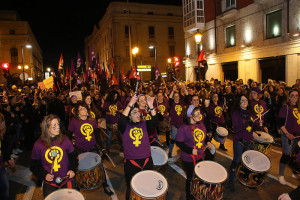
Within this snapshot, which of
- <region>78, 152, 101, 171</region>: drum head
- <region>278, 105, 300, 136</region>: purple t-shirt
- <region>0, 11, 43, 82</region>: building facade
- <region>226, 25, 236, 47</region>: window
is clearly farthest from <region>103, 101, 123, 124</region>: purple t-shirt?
<region>0, 11, 43, 82</region>: building facade

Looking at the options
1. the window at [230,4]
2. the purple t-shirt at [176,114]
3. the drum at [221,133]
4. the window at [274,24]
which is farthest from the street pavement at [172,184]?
A: the window at [230,4]

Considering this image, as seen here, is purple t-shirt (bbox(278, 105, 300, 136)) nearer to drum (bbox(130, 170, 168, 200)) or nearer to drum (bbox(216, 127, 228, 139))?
drum (bbox(216, 127, 228, 139))

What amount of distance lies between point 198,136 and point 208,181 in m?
0.92

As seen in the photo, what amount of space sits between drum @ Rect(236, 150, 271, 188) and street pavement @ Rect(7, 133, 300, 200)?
49 cm

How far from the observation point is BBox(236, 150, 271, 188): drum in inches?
175

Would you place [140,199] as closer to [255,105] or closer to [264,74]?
[255,105]

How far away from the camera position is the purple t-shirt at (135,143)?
404 centimetres

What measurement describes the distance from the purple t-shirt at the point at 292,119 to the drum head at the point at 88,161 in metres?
4.08

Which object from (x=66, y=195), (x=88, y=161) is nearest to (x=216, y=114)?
(x=88, y=161)

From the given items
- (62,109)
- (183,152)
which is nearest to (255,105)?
(183,152)

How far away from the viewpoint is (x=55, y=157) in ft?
12.0

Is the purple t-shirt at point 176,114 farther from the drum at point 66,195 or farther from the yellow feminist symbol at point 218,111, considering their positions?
the drum at point 66,195

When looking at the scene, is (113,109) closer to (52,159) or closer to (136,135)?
(136,135)

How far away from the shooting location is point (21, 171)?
22.7ft
